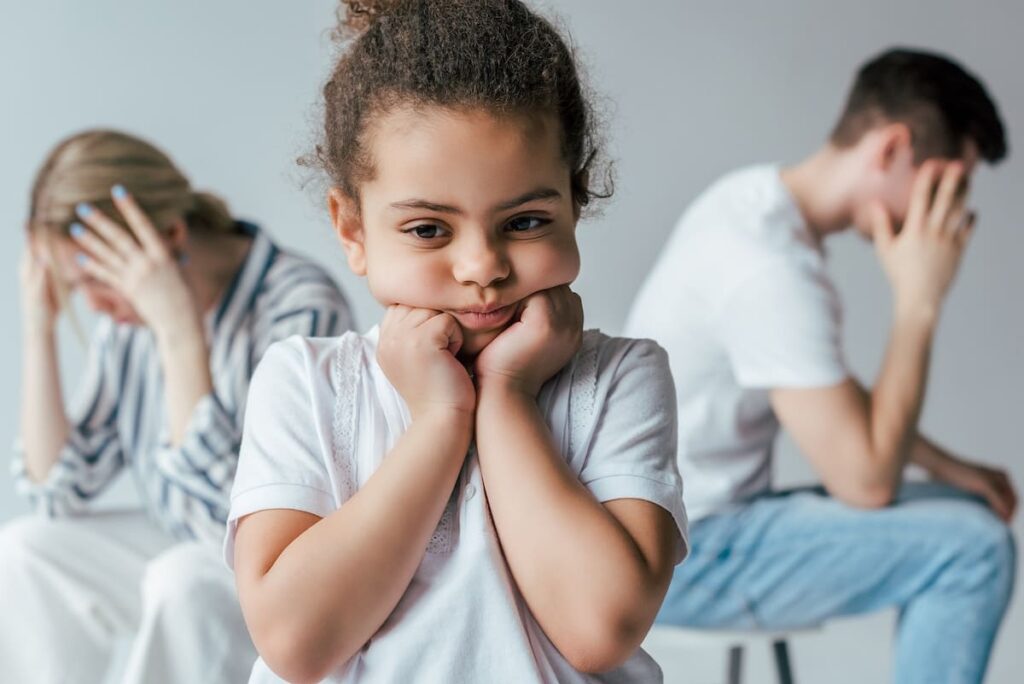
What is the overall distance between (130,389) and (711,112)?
61.0 inches

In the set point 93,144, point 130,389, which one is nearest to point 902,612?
point 130,389

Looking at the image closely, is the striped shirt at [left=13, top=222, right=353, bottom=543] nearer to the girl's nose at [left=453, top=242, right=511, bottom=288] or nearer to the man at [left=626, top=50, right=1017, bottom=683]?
the man at [left=626, top=50, right=1017, bottom=683]

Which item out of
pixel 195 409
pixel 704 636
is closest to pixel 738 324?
pixel 704 636

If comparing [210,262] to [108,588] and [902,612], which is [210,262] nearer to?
[108,588]

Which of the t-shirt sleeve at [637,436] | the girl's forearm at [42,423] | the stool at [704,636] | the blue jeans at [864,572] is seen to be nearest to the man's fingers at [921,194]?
the blue jeans at [864,572]

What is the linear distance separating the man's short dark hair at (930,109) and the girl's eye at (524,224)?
109cm

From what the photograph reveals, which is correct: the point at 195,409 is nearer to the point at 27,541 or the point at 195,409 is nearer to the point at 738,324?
the point at 27,541

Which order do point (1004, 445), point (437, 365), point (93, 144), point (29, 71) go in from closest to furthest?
point (437, 365), point (93, 144), point (29, 71), point (1004, 445)

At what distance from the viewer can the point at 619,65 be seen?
274 centimetres

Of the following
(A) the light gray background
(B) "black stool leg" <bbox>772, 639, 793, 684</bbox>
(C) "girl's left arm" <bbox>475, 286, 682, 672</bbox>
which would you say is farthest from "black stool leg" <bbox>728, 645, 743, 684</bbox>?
(C) "girl's left arm" <bbox>475, 286, 682, 672</bbox>

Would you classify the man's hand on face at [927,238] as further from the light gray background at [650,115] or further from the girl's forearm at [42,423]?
the girl's forearm at [42,423]

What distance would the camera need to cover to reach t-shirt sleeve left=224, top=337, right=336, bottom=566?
2.86ft

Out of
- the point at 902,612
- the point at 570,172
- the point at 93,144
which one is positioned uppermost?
the point at 570,172

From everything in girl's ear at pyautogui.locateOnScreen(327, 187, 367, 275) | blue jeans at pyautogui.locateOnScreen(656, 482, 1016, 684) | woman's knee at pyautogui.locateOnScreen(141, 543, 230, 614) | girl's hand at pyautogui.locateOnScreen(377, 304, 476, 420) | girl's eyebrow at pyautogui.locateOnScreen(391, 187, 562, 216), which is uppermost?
girl's eyebrow at pyautogui.locateOnScreen(391, 187, 562, 216)
